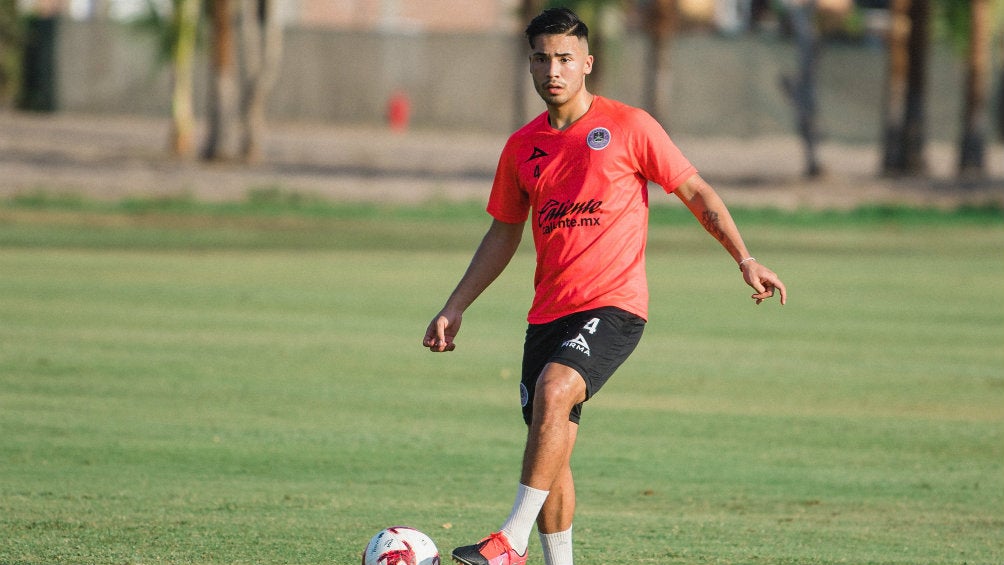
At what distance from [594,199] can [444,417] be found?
461 cm

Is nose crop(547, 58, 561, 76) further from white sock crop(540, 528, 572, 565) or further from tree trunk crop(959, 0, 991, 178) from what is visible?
tree trunk crop(959, 0, 991, 178)

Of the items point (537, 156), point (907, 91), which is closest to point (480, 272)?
point (537, 156)

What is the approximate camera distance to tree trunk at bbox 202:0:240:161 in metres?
34.9

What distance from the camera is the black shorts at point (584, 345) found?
6160 millimetres

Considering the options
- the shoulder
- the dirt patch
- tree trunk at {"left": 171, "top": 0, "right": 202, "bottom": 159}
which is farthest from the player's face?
tree trunk at {"left": 171, "top": 0, "right": 202, "bottom": 159}

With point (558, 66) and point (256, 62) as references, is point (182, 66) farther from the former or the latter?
point (558, 66)

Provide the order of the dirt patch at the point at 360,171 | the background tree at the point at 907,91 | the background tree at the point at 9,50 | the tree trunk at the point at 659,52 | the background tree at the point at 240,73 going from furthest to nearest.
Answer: the background tree at the point at 9,50 → the tree trunk at the point at 659,52 → the background tree at the point at 907,91 → the background tree at the point at 240,73 → the dirt patch at the point at 360,171

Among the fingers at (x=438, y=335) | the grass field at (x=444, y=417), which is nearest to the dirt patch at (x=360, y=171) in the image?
the grass field at (x=444, y=417)

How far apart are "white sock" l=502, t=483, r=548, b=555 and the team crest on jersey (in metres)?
1.37

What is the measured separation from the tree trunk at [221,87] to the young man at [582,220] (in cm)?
2925

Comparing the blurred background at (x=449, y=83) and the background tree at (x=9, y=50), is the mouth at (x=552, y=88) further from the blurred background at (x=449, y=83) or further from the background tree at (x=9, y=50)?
the background tree at (x=9, y=50)

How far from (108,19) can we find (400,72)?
10156 mm

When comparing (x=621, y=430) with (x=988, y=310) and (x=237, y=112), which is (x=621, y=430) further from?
(x=237, y=112)

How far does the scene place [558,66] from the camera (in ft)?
20.6
